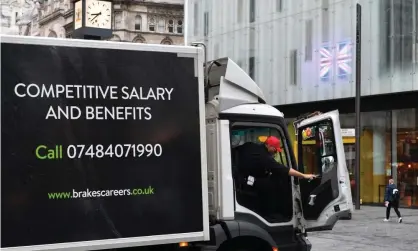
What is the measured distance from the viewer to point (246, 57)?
30.7 meters

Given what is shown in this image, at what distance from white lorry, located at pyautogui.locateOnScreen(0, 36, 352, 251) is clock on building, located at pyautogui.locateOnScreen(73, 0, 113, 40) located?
908 centimetres

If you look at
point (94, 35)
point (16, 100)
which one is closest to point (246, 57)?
point (94, 35)

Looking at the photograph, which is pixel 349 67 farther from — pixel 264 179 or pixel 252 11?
pixel 264 179

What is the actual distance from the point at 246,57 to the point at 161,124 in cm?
2529

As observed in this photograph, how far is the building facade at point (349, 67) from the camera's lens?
2327 cm

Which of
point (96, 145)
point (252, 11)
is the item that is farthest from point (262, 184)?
point (252, 11)

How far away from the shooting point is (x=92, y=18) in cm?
1595

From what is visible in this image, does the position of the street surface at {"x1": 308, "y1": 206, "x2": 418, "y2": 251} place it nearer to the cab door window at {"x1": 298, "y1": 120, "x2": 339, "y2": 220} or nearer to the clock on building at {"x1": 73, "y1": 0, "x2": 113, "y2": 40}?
the cab door window at {"x1": 298, "y1": 120, "x2": 339, "y2": 220}

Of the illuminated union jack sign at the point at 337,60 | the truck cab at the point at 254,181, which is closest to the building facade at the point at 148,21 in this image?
the illuminated union jack sign at the point at 337,60

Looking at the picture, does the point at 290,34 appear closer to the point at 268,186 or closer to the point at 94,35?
the point at 94,35

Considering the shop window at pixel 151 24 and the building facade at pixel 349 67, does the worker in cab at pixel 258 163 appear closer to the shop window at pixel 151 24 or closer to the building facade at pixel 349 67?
the building facade at pixel 349 67

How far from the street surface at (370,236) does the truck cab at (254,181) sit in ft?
18.5

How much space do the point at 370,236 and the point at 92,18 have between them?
943 cm

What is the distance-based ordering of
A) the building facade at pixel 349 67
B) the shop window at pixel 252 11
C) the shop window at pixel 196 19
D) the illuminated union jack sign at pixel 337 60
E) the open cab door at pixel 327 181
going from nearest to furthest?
1. the open cab door at pixel 327 181
2. the building facade at pixel 349 67
3. the illuminated union jack sign at pixel 337 60
4. the shop window at pixel 252 11
5. the shop window at pixel 196 19
